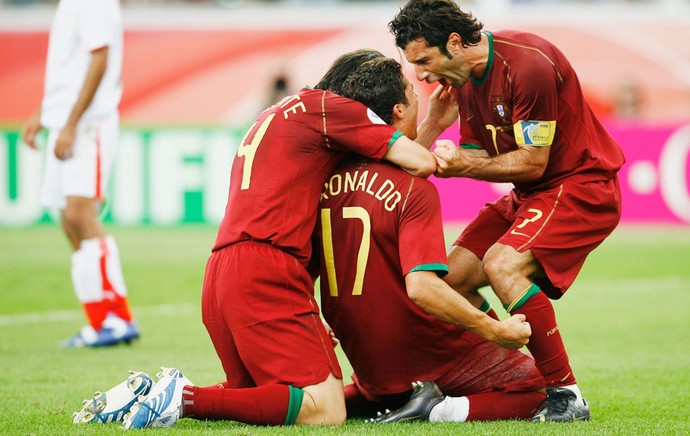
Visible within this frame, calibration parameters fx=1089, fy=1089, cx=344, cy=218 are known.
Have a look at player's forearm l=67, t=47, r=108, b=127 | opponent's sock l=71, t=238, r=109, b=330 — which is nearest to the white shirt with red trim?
player's forearm l=67, t=47, r=108, b=127

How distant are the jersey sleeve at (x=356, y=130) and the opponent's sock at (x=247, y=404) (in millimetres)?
1105

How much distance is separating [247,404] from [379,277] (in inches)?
32.4

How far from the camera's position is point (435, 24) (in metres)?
5.38

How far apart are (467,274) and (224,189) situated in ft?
36.6

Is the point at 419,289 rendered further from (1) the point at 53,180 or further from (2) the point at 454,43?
(1) the point at 53,180

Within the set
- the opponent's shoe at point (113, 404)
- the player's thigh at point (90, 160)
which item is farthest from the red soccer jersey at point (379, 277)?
the player's thigh at point (90, 160)

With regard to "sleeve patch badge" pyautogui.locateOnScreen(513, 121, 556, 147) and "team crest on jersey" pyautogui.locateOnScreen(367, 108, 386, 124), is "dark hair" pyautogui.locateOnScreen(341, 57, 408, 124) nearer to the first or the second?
"team crest on jersey" pyautogui.locateOnScreen(367, 108, 386, 124)

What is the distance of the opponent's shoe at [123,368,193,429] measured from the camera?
4531 millimetres

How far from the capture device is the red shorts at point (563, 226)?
5281 mm

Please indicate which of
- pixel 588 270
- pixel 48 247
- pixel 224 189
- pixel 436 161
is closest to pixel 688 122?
pixel 588 270

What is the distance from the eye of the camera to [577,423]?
4.91 m

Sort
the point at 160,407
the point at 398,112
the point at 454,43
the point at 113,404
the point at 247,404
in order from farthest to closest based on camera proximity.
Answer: the point at 454,43, the point at 398,112, the point at 113,404, the point at 247,404, the point at 160,407

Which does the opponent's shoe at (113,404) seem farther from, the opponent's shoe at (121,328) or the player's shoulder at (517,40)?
the opponent's shoe at (121,328)

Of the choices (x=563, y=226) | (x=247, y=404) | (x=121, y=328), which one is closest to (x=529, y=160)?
(x=563, y=226)
